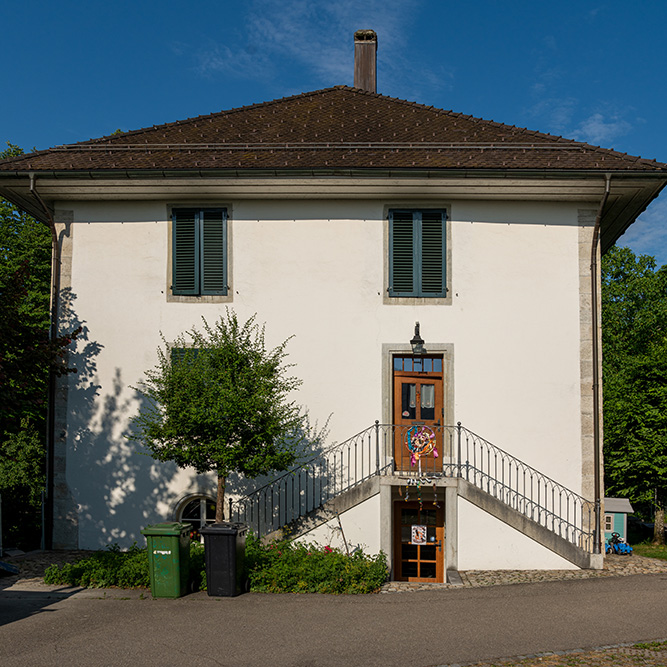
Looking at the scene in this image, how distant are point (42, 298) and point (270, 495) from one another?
11.4 meters

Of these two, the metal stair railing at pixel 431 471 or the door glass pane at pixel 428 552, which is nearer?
the metal stair railing at pixel 431 471

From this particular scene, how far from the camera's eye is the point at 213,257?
1318 centimetres

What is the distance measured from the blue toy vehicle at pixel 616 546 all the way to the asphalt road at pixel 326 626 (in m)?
4.29

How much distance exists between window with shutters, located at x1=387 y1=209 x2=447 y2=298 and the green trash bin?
19.6ft

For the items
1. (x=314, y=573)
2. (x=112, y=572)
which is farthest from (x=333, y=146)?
(x=112, y=572)

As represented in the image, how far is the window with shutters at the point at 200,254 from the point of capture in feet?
43.1

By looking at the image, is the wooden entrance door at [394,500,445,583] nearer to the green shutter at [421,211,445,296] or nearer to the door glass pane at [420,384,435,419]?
the door glass pane at [420,384,435,419]

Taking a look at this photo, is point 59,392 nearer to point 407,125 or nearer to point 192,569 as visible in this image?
point 192,569

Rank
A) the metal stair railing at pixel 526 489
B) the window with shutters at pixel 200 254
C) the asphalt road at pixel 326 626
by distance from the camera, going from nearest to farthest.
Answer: the asphalt road at pixel 326 626, the metal stair railing at pixel 526 489, the window with shutters at pixel 200 254

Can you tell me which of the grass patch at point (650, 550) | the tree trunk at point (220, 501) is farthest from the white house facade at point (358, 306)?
the grass patch at point (650, 550)

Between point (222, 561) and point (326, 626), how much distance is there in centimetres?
202

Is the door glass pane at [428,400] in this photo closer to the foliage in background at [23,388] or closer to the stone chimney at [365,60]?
the foliage in background at [23,388]

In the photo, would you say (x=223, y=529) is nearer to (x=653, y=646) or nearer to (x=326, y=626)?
(x=326, y=626)

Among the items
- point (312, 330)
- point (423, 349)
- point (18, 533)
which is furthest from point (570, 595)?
point (18, 533)
